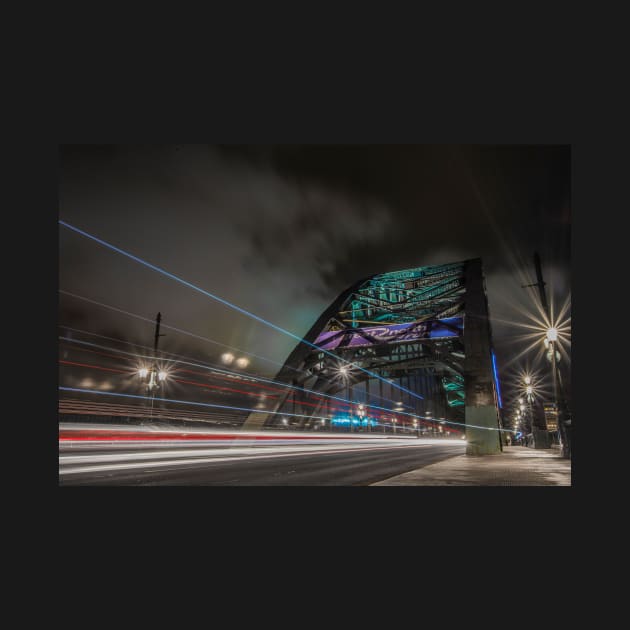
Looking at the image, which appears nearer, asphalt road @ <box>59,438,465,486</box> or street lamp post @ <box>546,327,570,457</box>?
asphalt road @ <box>59,438,465,486</box>

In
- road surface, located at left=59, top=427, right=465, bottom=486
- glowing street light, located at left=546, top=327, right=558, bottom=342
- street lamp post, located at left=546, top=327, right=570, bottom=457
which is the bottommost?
road surface, located at left=59, top=427, right=465, bottom=486

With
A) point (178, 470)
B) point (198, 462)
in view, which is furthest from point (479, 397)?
point (178, 470)

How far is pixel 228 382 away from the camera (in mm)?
36281

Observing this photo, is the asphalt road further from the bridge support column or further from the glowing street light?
the glowing street light

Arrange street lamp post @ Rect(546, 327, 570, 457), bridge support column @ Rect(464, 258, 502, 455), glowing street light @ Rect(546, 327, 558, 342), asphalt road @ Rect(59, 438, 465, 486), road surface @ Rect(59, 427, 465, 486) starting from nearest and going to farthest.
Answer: asphalt road @ Rect(59, 438, 465, 486)
road surface @ Rect(59, 427, 465, 486)
street lamp post @ Rect(546, 327, 570, 457)
glowing street light @ Rect(546, 327, 558, 342)
bridge support column @ Rect(464, 258, 502, 455)

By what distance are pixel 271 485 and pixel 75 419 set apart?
11070 millimetres

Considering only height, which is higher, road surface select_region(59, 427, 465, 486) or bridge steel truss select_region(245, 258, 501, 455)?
bridge steel truss select_region(245, 258, 501, 455)

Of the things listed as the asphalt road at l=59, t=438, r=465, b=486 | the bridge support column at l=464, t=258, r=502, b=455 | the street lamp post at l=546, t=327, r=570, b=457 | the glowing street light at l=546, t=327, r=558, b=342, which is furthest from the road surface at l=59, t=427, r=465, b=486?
the glowing street light at l=546, t=327, r=558, b=342

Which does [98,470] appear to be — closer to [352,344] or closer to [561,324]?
[561,324]

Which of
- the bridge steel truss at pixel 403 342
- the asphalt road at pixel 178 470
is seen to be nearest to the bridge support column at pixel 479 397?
the bridge steel truss at pixel 403 342

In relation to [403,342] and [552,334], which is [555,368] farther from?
[403,342]

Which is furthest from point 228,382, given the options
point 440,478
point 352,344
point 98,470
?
point 440,478

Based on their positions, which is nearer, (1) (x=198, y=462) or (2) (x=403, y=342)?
(1) (x=198, y=462)

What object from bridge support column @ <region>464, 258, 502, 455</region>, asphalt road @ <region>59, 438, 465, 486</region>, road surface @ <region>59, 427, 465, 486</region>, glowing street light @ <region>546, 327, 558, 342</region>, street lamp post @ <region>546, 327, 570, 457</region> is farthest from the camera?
bridge support column @ <region>464, 258, 502, 455</region>
